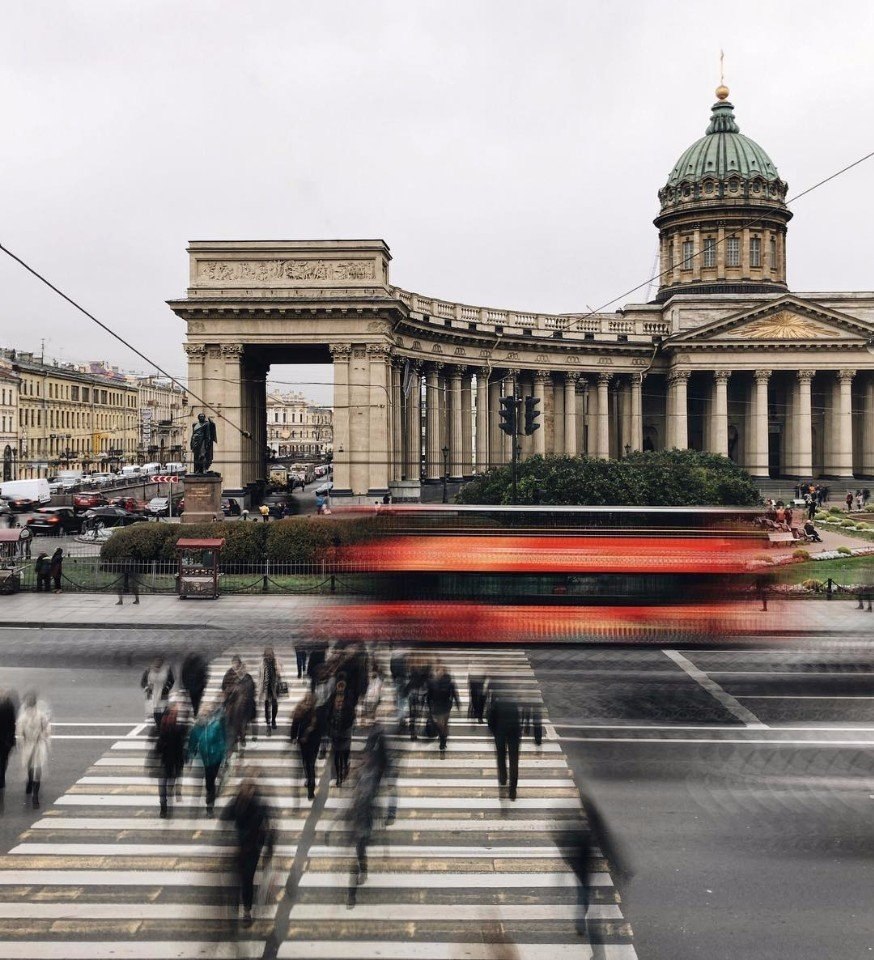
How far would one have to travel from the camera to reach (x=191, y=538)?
35.8 meters

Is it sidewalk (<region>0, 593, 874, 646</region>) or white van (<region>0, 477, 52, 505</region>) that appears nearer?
sidewalk (<region>0, 593, 874, 646</region>)

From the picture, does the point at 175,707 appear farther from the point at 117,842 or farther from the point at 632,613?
the point at 632,613

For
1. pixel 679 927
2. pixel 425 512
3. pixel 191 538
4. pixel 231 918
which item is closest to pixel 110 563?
pixel 191 538

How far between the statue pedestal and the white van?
2538 centimetres

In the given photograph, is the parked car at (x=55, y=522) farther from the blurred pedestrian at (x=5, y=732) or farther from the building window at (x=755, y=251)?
the building window at (x=755, y=251)

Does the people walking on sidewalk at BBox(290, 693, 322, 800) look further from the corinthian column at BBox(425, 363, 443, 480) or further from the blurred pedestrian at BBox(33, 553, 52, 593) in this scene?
the corinthian column at BBox(425, 363, 443, 480)

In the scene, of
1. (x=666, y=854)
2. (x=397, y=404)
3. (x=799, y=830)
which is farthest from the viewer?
(x=397, y=404)

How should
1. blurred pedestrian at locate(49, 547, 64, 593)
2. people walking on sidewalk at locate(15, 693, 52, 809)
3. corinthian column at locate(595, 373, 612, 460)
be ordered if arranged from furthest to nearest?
corinthian column at locate(595, 373, 612, 460) → blurred pedestrian at locate(49, 547, 64, 593) → people walking on sidewalk at locate(15, 693, 52, 809)

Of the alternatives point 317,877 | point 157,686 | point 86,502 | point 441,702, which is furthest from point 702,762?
point 86,502

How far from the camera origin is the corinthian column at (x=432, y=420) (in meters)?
66.8

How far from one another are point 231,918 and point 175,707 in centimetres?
430

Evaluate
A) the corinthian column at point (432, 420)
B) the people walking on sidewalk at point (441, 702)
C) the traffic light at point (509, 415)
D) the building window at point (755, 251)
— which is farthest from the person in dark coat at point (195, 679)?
the building window at point (755, 251)

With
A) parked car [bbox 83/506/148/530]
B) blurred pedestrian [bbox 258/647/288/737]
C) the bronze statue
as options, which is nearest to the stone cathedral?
parked car [bbox 83/506/148/530]

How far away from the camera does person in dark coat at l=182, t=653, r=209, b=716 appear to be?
1587cm
